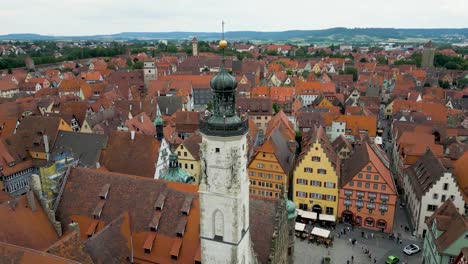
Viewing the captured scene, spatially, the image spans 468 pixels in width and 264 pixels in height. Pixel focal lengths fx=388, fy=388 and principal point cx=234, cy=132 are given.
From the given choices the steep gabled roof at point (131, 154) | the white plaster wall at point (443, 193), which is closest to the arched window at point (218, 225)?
the steep gabled roof at point (131, 154)

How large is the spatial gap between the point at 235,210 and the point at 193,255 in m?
7.51

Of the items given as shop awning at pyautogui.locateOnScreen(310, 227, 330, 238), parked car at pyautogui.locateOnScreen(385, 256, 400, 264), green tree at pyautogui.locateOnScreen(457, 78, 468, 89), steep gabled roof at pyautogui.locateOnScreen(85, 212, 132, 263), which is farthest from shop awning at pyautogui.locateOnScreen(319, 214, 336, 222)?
green tree at pyautogui.locateOnScreen(457, 78, 468, 89)

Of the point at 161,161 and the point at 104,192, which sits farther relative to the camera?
the point at 161,161

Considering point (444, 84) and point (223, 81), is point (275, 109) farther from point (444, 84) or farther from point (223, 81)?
point (444, 84)

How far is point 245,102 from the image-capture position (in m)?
96.8

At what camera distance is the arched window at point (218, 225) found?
2617 cm

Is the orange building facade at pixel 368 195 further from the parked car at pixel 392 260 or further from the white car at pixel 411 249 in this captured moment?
the parked car at pixel 392 260

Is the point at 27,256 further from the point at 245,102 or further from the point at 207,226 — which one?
the point at 245,102

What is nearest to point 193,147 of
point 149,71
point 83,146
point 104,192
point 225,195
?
point 83,146

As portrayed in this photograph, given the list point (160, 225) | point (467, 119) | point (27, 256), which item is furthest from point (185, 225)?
point (467, 119)

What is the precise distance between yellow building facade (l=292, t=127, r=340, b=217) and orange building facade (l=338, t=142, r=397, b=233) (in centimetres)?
152

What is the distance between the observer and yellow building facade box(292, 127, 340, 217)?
5606cm

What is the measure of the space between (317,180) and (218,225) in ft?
111

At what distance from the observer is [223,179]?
25.2m
